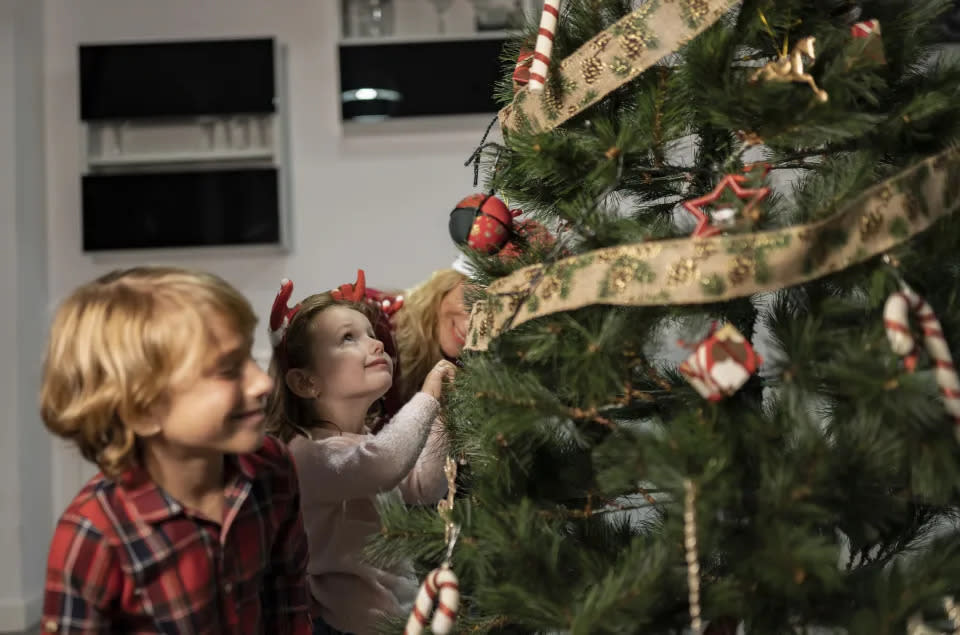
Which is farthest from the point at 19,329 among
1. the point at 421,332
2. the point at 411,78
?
the point at 421,332

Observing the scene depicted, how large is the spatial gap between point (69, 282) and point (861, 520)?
123 inches

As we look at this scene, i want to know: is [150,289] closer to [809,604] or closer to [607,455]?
[607,455]

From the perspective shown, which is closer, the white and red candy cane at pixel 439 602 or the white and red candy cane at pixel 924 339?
the white and red candy cane at pixel 924 339

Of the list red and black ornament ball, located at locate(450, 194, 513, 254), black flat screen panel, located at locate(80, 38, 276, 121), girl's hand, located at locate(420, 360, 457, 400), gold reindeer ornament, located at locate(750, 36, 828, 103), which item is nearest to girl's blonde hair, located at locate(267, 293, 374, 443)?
girl's hand, located at locate(420, 360, 457, 400)

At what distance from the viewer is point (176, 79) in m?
3.44

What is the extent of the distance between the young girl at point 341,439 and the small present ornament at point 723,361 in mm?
575

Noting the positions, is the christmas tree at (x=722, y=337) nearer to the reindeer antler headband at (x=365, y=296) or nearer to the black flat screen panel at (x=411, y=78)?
the reindeer antler headband at (x=365, y=296)

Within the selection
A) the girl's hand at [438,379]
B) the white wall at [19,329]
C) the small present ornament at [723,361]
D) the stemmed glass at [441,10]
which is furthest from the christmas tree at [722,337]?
the white wall at [19,329]

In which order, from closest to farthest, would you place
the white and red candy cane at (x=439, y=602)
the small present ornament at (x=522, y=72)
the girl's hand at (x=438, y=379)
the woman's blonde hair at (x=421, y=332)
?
the white and red candy cane at (x=439, y=602), the small present ornament at (x=522, y=72), the girl's hand at (x=438, y=379), the woman's blonde hair at (x=421, y=332)

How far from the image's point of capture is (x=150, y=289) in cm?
100

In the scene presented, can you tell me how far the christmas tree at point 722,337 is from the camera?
2.92 ft

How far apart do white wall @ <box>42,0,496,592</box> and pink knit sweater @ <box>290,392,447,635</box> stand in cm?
201

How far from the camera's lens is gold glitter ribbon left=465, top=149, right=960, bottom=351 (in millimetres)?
912

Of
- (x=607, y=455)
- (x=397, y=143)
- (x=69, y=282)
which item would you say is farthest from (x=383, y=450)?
(x=69, y=282)
